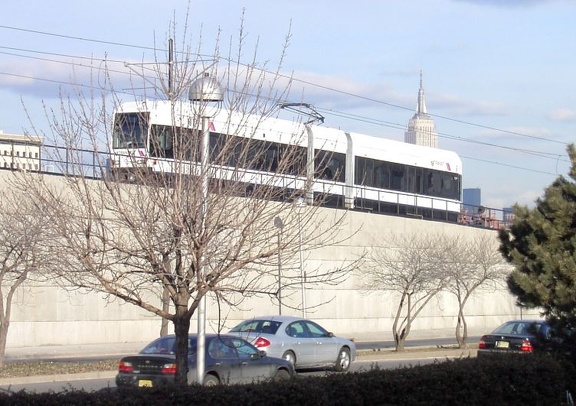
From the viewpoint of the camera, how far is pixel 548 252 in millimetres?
14195

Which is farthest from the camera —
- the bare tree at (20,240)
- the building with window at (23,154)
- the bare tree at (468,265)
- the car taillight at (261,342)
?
the bare tree at (468,265)

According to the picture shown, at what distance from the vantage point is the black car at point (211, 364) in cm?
1586

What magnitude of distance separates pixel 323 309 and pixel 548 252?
1064 inches

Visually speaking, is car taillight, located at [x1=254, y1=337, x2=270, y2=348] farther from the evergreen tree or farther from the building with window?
the evergreen tree

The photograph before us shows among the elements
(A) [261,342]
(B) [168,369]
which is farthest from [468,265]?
(B) [168,369]

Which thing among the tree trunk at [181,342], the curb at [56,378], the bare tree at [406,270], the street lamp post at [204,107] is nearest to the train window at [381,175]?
the bare tree at [406,270]

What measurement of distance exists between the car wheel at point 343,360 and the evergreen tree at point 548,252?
10.4 metres

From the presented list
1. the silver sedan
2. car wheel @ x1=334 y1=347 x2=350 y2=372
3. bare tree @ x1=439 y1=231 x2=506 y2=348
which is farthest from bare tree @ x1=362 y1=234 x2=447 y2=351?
the silver sedan

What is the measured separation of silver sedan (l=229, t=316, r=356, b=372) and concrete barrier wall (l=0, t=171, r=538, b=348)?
985 mm

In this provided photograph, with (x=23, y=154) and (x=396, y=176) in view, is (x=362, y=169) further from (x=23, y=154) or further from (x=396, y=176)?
(x=23, y=154)

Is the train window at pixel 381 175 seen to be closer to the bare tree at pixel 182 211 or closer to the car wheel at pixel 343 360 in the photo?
the car wheel at pixel 343 360

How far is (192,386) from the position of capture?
9.38 metres

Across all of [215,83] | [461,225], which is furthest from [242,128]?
[461,225]

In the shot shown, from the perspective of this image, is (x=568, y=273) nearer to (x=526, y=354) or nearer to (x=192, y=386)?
(x=526, y=354)
